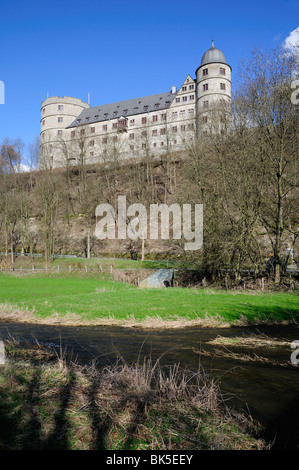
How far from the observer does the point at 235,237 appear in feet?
73.4

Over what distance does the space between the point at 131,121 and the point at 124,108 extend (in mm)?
7457

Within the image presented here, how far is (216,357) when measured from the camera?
904 centimetres

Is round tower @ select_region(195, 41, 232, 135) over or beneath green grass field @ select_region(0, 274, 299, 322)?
over

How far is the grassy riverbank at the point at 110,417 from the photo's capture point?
4.09 metres

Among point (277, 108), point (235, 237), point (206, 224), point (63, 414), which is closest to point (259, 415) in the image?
point (63, 414)

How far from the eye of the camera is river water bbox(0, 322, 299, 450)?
5.66 meters
